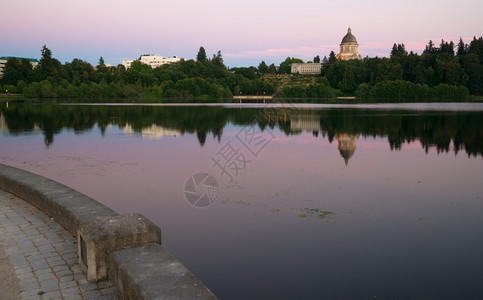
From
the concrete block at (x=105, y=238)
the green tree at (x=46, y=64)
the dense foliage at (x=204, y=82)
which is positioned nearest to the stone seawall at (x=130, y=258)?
the concrete block at (x=105, y=238)

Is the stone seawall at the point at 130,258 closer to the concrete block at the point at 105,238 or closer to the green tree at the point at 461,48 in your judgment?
the concrete block at the point at 105,238

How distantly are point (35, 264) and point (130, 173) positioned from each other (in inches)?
364

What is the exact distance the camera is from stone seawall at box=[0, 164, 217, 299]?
4.99 m

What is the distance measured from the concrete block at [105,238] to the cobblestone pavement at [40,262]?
0.75 ft

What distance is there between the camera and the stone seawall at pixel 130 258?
499 centimetres

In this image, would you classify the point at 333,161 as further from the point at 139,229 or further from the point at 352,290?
the point at 139,229

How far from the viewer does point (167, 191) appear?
1312 cm

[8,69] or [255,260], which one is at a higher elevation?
[8,69]

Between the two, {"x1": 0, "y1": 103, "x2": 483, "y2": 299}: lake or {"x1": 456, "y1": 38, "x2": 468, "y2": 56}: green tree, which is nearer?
{"x1": 0, "y1": 103, "x2": 483, "y2": 299}: lake

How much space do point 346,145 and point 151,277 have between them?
65.7ft

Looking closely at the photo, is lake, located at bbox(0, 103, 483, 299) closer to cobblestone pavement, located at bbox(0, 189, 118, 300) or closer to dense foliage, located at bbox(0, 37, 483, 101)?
cobblestone pavement, located at bbox(0, 189, 118, 300)

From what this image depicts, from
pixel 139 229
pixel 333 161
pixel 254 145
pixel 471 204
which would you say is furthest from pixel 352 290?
pixel 254 145

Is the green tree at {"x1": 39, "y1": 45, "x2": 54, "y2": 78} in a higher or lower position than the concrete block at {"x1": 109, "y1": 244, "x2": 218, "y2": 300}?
higher

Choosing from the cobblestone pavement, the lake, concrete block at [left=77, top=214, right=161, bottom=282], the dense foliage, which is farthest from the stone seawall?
the dense foliage
